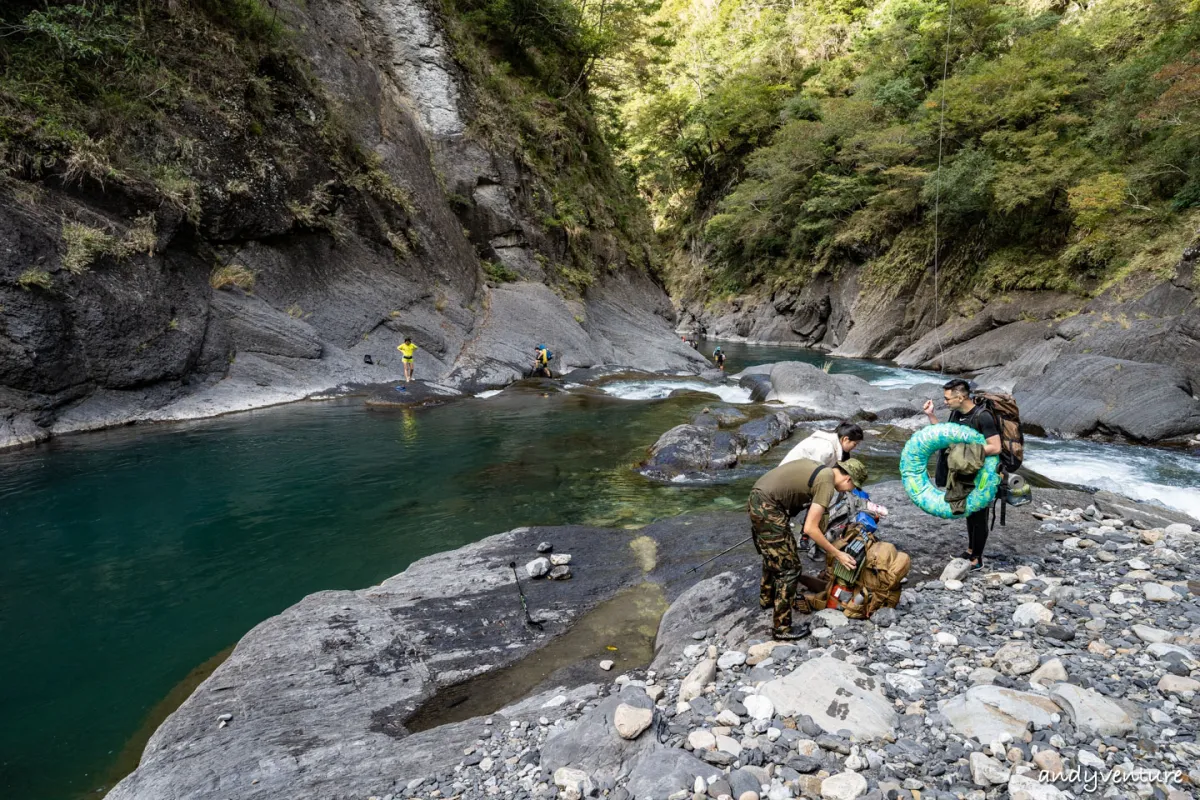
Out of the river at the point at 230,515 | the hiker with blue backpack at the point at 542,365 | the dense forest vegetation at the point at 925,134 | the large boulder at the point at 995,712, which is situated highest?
the dense forest vegetation at the point at 925,134

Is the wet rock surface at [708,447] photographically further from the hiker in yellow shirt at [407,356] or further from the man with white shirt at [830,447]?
the hiker in yellow shirt at [407,356]

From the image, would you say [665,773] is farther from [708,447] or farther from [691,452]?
[708,447]

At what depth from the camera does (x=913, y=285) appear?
Result: 29.4 meters

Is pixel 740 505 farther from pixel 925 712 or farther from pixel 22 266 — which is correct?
pixel 22 266

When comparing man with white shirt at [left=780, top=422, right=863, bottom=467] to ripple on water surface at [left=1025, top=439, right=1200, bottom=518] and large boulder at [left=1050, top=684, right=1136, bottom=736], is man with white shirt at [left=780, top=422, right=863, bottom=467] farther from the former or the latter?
ripple on water surface at [left=1025, top=439, right=1200, bottom=518]

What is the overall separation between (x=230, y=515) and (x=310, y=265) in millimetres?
12786

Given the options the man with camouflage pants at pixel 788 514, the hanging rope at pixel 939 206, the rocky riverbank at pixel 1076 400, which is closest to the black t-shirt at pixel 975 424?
the man with camouflage pants at pixel 788 514

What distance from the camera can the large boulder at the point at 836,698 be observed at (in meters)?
3.26

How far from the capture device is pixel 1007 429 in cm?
518

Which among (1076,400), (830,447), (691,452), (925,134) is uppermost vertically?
(925,134)

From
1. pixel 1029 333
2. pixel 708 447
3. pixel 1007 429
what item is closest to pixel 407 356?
pixel 708 447

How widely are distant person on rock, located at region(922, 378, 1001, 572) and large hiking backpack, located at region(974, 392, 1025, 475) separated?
2.1 inches

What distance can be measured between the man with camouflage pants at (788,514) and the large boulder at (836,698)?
73 cm
